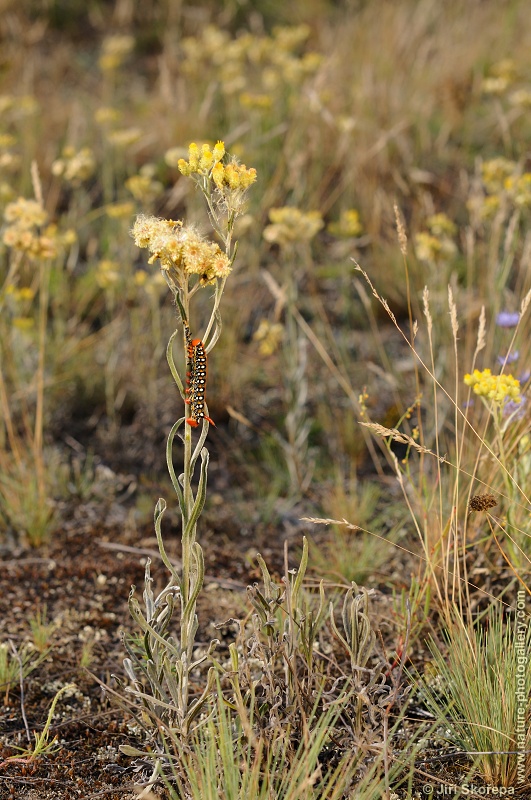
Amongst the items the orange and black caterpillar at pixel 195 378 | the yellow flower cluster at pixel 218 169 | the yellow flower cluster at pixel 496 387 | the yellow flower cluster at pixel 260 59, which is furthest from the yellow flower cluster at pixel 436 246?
the orange and black caterpillar at pixel 195 378

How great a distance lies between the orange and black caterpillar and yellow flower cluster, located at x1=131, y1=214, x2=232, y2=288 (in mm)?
96

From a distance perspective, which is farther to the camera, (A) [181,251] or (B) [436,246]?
(B) [436,246]

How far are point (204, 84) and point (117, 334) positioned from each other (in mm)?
2571

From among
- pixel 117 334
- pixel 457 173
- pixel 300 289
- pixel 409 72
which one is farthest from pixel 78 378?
pixel 409 72

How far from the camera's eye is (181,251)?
52.9 inches

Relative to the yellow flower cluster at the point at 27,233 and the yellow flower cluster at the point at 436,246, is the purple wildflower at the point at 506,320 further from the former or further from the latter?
the yellow flower cluster at the point at 27,233

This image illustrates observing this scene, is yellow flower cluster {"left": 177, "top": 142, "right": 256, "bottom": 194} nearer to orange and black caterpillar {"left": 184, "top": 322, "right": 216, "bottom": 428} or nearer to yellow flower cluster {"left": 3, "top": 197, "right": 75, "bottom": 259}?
orange and black caterpillar {"left": 184, "top": 322, "right": 216, "bottom": 428}

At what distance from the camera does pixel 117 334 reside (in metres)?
3.11

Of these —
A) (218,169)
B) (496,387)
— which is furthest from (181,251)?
(496,387)

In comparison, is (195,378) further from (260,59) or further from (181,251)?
(260,59)

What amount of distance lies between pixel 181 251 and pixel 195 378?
0.22 meters

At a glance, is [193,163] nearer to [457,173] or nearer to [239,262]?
[239,262]

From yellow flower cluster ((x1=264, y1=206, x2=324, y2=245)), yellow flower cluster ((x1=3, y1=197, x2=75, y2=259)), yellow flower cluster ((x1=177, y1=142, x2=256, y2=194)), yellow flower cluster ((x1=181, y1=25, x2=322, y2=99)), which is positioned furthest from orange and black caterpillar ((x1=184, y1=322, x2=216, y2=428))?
yellow flower cluster ((x1=181, y1=25, x2=322, y2=99))

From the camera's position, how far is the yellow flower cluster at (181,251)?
52.7 inches
